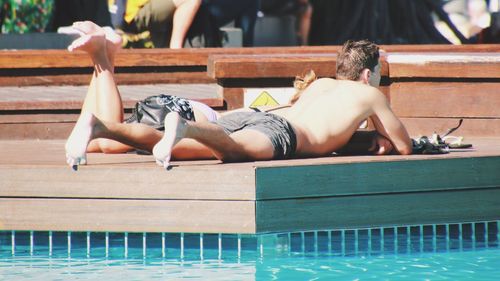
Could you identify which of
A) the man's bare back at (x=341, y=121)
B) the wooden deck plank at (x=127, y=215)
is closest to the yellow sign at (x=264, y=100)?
the man's bare back at (x=341, y=121)

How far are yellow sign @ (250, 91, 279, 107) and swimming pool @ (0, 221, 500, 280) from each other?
165 centimetres

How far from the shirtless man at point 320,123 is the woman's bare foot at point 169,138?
17 cm

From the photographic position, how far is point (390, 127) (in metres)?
5.73

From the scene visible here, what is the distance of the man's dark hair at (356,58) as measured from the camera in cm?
590

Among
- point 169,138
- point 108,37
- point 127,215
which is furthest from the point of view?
point 108,37

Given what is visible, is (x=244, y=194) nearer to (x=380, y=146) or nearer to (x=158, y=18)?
(x=380, y=146)

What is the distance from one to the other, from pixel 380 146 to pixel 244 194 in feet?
3.02

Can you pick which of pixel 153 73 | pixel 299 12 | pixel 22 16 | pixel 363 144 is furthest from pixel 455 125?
pixel 299 12

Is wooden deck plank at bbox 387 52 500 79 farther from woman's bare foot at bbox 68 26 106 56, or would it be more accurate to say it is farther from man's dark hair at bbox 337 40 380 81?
woman's bare foot at bbox 68 26 106 56

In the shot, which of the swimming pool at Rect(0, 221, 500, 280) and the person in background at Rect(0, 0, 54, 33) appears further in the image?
the person in background at Rect(0, 0, 54, 33)

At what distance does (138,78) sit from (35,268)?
3.00m

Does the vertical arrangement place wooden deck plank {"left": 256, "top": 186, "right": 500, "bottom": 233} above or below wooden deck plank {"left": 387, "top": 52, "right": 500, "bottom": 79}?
below

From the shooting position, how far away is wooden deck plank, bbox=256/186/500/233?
532cm

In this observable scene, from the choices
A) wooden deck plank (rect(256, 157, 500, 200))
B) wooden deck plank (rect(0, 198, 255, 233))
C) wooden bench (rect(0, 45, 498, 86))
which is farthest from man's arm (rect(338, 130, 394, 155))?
wooden bench (rect(0, 45, 498, 86))
